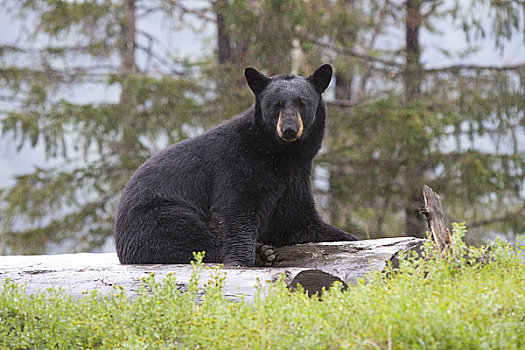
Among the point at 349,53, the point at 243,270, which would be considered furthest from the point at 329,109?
the point at 243,270

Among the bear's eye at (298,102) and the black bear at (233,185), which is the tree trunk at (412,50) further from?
the bear's eye at (298,102)

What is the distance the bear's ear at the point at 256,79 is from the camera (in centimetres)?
573

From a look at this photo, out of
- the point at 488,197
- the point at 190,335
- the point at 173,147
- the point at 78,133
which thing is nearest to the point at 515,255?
the point at 190,335

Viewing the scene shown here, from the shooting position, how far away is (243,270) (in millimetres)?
4699

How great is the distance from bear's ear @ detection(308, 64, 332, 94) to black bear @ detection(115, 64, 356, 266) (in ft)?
0.03

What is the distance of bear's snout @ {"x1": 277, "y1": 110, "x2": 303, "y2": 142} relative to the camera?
5.22m

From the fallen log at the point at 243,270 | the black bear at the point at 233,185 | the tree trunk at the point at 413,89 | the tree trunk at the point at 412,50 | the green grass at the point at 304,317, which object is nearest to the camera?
the green grass at the point at 304,317

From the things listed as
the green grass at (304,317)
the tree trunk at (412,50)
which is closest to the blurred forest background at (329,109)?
the tree trunk at (412,50)

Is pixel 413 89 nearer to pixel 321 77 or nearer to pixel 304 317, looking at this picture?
pixel 321 77

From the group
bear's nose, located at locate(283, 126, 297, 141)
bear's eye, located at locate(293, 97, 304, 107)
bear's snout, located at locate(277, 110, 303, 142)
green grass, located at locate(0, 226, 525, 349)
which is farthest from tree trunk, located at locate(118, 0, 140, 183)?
green grass, located at locate(0, 226, 525, 349)

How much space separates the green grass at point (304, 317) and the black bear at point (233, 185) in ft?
3.30

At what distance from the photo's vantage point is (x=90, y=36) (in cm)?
1357

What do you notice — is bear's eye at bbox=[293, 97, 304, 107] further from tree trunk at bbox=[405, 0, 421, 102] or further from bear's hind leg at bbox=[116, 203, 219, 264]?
tree trunk at bbox=[405, 0, 421, 102]

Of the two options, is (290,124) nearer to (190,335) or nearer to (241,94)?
(190,335)
